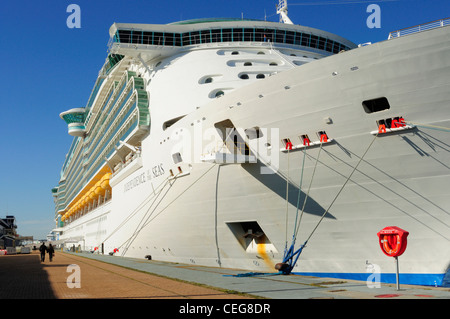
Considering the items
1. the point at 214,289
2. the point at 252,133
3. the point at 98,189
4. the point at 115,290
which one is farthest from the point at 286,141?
the point at 98,189

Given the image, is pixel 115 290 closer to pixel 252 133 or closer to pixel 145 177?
pixel 252 133

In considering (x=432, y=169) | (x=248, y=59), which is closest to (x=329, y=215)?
(x=432, y=169)

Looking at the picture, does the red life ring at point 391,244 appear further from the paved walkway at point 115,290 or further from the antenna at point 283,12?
the antenna at point 283,12

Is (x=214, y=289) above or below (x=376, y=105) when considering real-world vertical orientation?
below

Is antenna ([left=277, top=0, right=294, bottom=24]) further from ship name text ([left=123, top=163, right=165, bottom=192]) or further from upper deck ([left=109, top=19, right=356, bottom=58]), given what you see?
ship name text ([left=123, top=163, right=165, bottom=192])

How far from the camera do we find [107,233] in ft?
102

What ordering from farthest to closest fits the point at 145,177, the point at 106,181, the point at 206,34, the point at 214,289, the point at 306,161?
the point at 106,181 → the point at 206,34 → the point at 145,177 → the point at 306,161 → the point at 214,289

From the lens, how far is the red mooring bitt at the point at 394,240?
8734 millimetres

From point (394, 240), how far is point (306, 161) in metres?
3.65

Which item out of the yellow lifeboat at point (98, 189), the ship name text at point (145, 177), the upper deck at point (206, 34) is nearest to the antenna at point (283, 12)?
the upper deck at point (206, 34)

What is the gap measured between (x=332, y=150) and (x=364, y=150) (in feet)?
2.76

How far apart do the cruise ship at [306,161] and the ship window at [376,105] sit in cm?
6

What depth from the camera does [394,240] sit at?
888 centimetres
